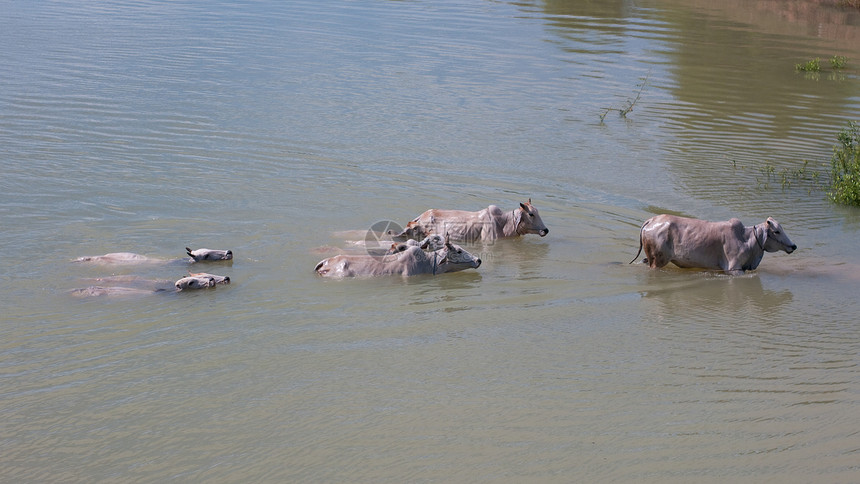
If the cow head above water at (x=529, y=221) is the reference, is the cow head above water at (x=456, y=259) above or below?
below

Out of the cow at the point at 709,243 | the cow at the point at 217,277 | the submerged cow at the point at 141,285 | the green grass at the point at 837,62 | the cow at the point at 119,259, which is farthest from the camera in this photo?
the green grass at the point at 837,62

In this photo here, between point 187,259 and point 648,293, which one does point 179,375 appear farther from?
point 648,293

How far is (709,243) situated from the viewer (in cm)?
1211

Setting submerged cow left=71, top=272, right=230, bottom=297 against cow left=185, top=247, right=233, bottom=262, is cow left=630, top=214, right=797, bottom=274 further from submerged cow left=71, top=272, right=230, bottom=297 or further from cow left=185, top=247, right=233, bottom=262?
submerged cow left=71, top=272, right=230, bottom=297

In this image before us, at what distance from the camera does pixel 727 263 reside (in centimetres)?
1216

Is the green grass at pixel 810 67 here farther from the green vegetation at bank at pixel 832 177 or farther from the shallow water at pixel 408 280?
the green vegetation at bank at pixel 832 177

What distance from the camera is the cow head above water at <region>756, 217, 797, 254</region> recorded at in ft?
39.7

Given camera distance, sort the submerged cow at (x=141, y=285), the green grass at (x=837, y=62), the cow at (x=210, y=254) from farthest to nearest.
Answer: the green grass at (x=837, y=62) < the cow at (x=210, y=254) < the submerged cow at (x=141, y=285)

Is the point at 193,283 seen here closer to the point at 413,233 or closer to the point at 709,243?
the point at 413,233

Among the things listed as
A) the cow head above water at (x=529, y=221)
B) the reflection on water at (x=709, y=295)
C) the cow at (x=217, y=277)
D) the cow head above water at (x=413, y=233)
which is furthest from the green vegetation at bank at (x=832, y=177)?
the cow at (x=217, y=277)

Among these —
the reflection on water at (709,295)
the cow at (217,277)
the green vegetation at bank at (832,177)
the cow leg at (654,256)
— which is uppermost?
the green vegetation at bank at (832,177)

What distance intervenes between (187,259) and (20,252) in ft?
6.87

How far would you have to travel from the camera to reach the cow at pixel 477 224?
13148mm

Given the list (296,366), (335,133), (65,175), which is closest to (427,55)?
(335,133)
